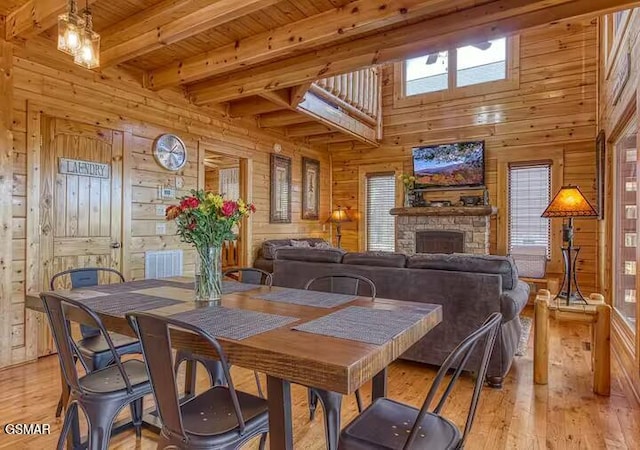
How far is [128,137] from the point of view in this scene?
4223mm

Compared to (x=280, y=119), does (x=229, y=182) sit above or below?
below

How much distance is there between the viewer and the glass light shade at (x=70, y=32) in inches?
80.6

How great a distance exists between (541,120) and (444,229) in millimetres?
2283

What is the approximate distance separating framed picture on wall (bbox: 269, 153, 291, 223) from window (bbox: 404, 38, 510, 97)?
110 inches

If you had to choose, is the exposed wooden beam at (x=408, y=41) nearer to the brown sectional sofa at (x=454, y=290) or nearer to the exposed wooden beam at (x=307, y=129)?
the brown sectional sofa at (x=454, y=290)

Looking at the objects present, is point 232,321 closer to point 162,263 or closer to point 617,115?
point 162,263

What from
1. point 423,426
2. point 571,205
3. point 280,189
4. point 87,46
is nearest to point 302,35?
point 87,46

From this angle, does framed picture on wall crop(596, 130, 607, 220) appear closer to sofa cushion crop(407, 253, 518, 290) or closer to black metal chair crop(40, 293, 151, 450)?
sofa cushion crop(407, 253, 518, 290)

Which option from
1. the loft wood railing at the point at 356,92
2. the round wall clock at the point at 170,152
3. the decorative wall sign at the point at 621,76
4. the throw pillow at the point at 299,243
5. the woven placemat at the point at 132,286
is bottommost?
the woven placemat at the point at 132,286

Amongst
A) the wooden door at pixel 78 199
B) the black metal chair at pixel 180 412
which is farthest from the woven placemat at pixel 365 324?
the wooden door at pixel 78 199

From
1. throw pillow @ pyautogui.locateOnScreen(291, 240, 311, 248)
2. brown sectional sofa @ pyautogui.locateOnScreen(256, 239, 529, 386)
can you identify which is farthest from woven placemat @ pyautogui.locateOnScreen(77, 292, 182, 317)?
throw pillow @ pyautogui.locateOnScreen(291, 240, 311, 248)

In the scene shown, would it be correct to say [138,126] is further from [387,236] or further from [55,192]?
[387,236]

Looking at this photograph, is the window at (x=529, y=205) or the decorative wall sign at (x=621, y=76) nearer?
the decorative wall sign at (x=621, y=76)

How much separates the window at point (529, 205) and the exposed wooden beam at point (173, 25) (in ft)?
17.6
